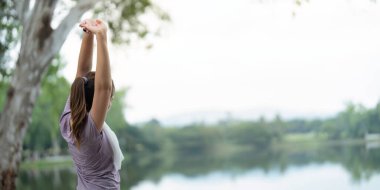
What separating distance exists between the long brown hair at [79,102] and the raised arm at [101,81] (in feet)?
0.10

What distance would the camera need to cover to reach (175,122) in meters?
31.8

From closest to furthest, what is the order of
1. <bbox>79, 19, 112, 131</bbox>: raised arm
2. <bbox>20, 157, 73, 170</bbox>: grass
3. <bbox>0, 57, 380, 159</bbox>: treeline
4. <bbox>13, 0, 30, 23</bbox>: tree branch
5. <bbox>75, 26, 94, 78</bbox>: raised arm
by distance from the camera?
<bbox>79, 19, 112, 131</bbox>: raised arm
<bbox>75, 26, 94, 78</bbox>: raised arm
<bbox>13, 0, 30, 23</bbox>: tree branch
<bbox>0, 57, 380, 159</bbox>: treeline
<bbox>20, 157, 73, 170</bbox>: grass

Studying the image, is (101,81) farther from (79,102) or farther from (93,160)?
(93,160)

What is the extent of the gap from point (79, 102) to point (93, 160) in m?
0.17

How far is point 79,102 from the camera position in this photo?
1585 millimetres

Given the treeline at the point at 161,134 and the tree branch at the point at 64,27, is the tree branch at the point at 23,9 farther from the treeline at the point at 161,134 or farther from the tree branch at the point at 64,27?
the treeline at the point at 161,134

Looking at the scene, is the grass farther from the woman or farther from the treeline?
the woman

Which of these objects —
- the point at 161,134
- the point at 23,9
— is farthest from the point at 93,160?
the point at 161,134

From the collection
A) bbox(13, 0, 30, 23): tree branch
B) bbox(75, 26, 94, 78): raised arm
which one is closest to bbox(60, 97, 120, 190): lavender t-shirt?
bbox(75, 26, 94, 78): raised arm

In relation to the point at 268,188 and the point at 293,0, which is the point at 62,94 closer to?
the point at 268,188

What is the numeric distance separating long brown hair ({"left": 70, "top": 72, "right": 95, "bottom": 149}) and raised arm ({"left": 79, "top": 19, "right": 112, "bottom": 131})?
3cm

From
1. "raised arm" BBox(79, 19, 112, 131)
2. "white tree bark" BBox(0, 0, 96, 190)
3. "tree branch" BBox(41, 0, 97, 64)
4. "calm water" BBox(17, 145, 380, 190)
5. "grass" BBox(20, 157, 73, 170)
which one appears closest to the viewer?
"raised arm" BBox(79, 19, 112, 131)

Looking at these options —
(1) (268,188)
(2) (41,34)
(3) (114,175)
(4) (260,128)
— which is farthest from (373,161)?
(4) (260,128)

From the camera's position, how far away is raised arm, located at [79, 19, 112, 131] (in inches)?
61.4
